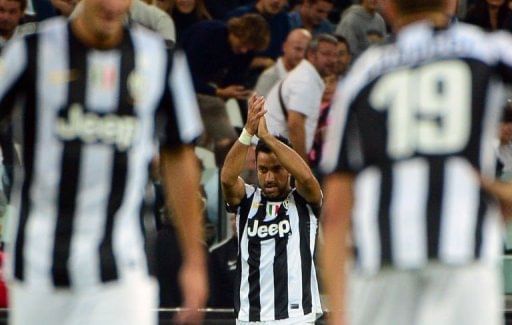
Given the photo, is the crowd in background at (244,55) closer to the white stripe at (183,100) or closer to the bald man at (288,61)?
the bald man at (288,61)

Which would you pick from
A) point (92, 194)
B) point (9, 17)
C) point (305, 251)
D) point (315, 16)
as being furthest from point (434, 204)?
point (315, 16)

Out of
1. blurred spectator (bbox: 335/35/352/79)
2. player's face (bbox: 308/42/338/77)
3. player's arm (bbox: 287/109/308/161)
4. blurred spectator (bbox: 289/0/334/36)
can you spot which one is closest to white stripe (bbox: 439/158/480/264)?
player's arm (bbox: 287/109/308/161)

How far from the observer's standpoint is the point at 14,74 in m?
5.72

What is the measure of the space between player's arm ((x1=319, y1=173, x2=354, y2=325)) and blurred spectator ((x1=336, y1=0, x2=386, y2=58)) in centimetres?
958

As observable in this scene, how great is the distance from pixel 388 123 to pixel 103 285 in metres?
1.17

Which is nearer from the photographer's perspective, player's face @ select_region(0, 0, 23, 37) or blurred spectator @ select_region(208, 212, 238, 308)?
blurred spectator @ select_region(208, 212, 238, 308)

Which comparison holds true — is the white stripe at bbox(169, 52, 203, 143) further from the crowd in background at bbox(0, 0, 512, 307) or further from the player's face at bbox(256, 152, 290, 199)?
the crowd in background at bbox(0, 0, 512, 307)

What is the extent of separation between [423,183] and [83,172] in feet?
3.90

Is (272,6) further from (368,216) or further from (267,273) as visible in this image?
(368,216)

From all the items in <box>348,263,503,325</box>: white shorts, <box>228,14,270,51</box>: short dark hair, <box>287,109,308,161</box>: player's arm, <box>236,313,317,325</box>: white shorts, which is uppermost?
<box>228,14,270,51</box>: short dark hair

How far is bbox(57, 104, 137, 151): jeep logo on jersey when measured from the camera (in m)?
5.68

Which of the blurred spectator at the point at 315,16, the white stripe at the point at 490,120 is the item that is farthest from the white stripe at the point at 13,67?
the blurred spectator at the point at 315,16

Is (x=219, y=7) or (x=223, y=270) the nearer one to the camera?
(x=223, y=270)

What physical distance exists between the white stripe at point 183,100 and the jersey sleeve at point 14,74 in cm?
50
